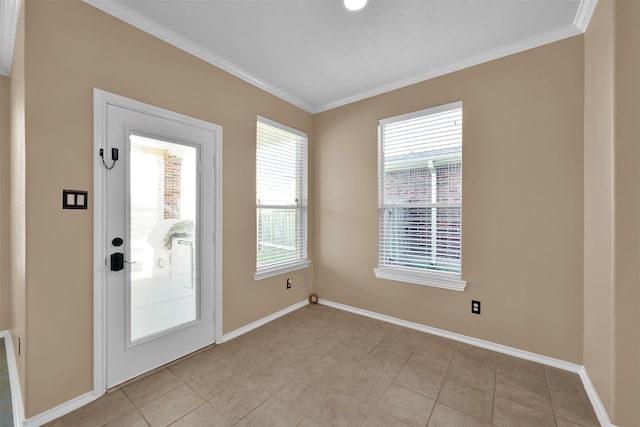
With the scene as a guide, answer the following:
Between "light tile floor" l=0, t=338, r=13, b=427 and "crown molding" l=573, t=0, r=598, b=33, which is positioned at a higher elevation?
"crown molding" l=573, t=0, r=598, b=33

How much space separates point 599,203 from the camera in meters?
1.87

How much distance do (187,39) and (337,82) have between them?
5.21 feet

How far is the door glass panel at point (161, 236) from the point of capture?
2133 millimetres

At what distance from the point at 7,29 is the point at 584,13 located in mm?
4456

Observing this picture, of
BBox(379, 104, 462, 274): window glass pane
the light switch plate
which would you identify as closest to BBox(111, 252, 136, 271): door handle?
the light switch plate

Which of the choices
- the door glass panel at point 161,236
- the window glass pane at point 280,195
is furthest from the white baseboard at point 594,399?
the door glass panel at point 161,236

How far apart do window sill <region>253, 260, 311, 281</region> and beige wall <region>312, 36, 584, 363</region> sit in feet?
3.70

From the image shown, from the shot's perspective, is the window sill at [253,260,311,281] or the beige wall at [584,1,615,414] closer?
the beige wall at [584,1,615,414]

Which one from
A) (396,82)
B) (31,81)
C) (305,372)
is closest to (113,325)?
(305,372)

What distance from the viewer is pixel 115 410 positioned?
1792 mm

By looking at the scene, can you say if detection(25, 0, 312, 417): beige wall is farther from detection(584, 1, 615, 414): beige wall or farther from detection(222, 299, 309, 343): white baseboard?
detection(584, 1, 615, 414): beige wall

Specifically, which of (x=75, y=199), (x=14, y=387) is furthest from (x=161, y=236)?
(x=14, y=387)

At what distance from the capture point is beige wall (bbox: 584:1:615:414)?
1.68 metres

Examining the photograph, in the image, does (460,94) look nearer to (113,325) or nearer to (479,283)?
(479,283)
